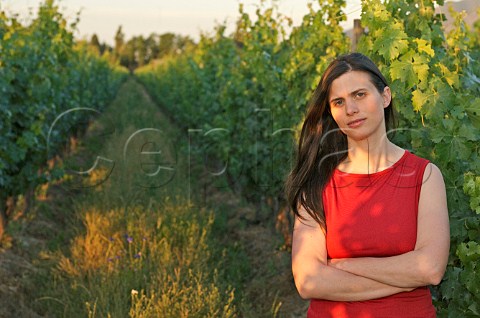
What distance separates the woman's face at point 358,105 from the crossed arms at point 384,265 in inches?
9.4

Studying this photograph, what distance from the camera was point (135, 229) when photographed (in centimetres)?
593

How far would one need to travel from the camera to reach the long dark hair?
7.32ft

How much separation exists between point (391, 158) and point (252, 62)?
5.63 meters

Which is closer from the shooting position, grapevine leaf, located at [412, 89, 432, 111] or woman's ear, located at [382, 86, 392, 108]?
woman's ear, located at [382, 86, 392, 108]

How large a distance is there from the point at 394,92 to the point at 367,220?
1279mm

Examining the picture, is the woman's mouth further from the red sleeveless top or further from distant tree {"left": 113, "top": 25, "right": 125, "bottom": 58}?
distant tree {"left": 113, "top": 25, "right": 125, "bottom": 58}

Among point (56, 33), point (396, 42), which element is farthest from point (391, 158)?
point (56, 33)

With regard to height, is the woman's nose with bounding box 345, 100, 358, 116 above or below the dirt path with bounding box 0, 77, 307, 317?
above

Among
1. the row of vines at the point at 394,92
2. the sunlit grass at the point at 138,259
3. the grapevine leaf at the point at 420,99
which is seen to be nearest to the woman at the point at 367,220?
the row of vines at the point at 394,92

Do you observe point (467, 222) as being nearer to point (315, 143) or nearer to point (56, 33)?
point (315, 143)

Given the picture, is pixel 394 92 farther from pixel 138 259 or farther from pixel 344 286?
pixel 138 259

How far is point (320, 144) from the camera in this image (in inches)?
95.7

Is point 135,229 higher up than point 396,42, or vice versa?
point 396,42

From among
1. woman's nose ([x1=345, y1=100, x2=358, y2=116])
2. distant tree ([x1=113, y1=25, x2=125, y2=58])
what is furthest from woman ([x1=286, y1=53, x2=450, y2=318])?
distant tree ([x1=113, y1=25, x2=125, y2=58])
